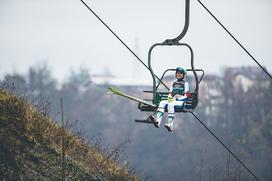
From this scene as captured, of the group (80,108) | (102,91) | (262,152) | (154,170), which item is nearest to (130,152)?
(154,170)

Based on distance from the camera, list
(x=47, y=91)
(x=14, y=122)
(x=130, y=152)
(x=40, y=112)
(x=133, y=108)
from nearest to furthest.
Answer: (x=14, y=122) < (x=40, y=112) < (x=130, y=152) < (x=133, y=108) < (x=47, y=91)

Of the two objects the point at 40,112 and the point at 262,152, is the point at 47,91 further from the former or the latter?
the point at 40,112

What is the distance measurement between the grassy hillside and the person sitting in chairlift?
240cm

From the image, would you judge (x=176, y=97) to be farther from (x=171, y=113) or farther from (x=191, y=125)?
(x=191, y=125)

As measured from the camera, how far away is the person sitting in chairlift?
10091mm

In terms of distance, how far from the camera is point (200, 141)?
219 feet

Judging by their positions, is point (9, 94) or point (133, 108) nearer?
point (9, 94)

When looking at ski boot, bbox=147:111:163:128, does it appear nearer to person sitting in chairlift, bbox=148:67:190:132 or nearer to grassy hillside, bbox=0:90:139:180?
person sitting in chairlift, bbox=148:67:190:132

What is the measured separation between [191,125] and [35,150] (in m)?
60.0

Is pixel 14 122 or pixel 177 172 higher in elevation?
pixel 14 122

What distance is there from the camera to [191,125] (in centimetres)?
7138

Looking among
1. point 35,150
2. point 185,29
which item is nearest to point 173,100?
point 185,29

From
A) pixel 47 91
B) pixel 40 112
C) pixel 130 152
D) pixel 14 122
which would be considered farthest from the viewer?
pixel 47 91

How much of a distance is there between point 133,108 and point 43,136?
224ft
